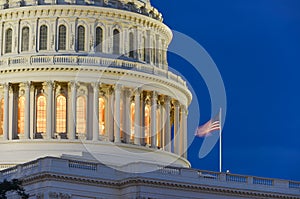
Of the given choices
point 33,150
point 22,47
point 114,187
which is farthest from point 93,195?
point 22,47

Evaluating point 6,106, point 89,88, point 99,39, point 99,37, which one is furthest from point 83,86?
point 6,106

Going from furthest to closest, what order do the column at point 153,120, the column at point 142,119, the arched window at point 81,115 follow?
the column at point 153,120 < the column at point 142,119 < the arched window at point 81,115

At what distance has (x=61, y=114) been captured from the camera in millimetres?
127250

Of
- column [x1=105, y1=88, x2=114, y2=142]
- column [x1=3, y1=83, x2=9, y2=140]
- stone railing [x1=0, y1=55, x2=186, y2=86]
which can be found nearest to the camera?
column [x1=3, y1=83, x2=9, y2=140]

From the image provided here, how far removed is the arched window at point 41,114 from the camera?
12664 cm

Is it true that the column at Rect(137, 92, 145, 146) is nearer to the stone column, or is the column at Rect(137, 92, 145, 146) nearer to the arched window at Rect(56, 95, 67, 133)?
the stone column

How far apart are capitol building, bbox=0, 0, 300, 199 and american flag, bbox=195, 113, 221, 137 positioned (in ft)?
11.9

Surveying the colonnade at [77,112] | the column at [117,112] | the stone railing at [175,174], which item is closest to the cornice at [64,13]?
the colonnade at [77,112]

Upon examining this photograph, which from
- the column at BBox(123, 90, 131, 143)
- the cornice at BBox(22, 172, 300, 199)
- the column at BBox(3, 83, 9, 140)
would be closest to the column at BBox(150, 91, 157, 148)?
the column at BBox(123, 90, 131, 143)

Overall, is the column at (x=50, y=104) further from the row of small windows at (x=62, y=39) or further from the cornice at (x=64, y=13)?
the cornice at (x=64, y=13)

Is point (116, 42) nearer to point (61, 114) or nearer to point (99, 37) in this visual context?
point (99, 37)

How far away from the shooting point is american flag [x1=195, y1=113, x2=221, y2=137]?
410 feet

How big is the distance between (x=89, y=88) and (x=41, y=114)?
4.83 m

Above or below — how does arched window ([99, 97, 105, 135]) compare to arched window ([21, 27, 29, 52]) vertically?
below
